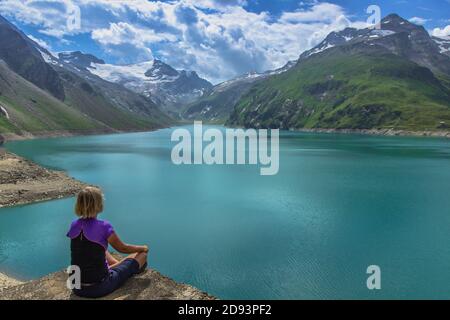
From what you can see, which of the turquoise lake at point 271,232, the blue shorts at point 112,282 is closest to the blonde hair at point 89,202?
the blue shorts at point 112,282

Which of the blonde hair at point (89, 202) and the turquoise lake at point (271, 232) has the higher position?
the blonde hair at point (89, 202)

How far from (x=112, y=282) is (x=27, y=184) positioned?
5176 centimetres

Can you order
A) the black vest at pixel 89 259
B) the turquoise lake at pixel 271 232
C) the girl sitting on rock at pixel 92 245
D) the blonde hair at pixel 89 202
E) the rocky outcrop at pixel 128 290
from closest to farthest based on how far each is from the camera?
the blonde hair at pixel 89 202 < the girl sitting on rock at pixel 92 245 < the black vest at pixel 89 259 < the rocky outcrop at pixel 128 290 < the turquoise lake at pixel 271 232

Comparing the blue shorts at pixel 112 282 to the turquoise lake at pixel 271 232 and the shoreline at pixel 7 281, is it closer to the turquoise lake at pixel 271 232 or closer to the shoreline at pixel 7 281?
the turquoise lake at pixel 271 232

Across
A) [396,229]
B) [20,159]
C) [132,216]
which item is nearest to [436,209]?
[396,229]

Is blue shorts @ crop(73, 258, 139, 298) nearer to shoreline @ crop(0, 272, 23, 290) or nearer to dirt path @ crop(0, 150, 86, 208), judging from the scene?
shoreline @ crop(0, 272, 23, 290)

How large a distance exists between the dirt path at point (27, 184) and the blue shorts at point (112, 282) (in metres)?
42.3

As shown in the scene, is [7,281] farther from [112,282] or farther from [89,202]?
[89,202]

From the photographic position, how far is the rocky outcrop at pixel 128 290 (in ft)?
51.9

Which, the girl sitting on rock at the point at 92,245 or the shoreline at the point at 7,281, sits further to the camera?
the shoreline at the point at 7,281

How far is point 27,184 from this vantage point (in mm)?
60938

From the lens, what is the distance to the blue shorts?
14.9 meters

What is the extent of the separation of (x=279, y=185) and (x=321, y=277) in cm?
4351
